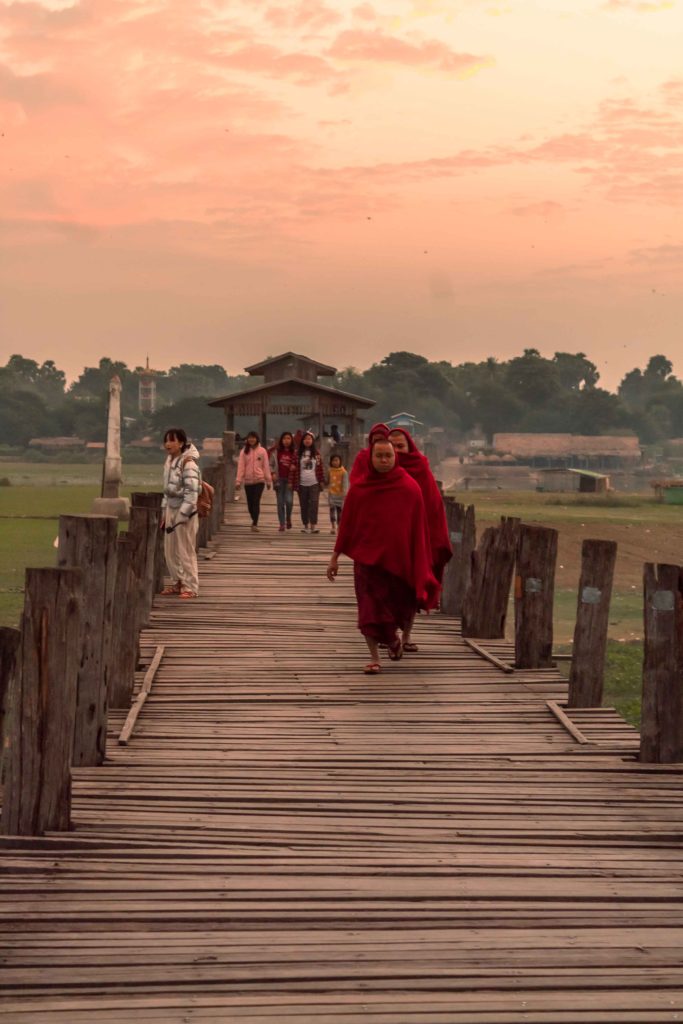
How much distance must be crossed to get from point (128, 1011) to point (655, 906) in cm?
178

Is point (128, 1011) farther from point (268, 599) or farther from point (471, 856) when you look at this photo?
point (268, 599)

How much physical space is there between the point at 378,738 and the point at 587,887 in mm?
2449

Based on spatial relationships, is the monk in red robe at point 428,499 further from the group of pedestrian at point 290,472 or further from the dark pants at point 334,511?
the dark pants at point 334,511

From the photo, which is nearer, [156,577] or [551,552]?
[551,552]

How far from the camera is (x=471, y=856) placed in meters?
5.18

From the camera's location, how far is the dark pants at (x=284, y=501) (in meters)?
18.3

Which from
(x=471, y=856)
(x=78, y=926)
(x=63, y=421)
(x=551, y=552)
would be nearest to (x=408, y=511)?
(x=551, y=552)

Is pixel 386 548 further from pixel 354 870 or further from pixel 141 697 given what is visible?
pixel 354 870

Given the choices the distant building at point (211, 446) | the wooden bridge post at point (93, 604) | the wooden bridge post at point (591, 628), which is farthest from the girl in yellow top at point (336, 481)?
the distant building at point (211, 446)

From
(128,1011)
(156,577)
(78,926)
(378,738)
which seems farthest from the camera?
(156,577)

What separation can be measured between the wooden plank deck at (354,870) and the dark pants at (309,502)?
9.78 meters

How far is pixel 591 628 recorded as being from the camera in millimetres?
8125

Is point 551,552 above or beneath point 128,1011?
above

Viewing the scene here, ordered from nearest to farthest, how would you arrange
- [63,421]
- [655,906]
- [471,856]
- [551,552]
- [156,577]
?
1. [655,906]
2. [471,856]
3. [551,552]
4. [156,577]
5. [63,421]
